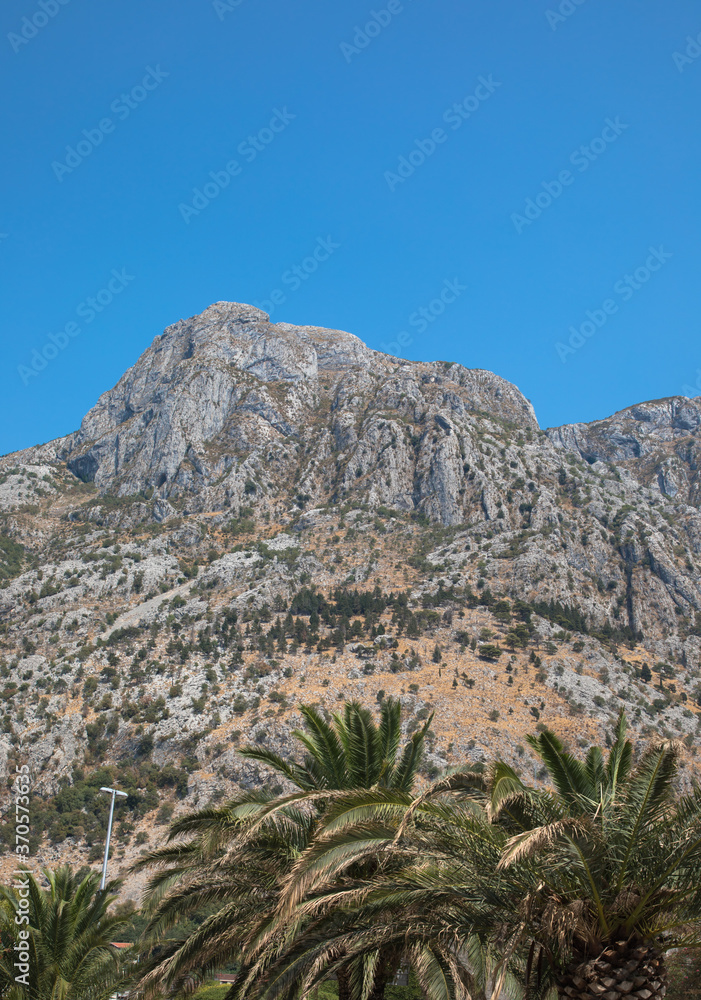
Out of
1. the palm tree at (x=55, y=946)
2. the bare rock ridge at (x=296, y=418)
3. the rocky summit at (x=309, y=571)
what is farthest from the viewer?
the bare rock ridge at (x=296, y=418)

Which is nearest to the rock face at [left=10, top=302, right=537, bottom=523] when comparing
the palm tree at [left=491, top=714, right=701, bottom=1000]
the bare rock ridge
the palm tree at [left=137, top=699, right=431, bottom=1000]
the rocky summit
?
the bare rock ridge

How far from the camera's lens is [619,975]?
10289 millimetres

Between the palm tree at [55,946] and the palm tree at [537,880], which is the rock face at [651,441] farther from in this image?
the palm tree at [537,880]

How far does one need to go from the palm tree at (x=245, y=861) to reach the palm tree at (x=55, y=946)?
2.75 m

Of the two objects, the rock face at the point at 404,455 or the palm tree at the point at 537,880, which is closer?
the palm tree at the point at 537,880

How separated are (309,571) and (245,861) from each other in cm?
8878

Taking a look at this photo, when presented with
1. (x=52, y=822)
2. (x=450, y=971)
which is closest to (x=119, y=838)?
(x=52, y=822)

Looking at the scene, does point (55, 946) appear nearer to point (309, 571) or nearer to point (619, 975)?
point (619, 975)

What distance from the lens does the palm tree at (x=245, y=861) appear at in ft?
44.7

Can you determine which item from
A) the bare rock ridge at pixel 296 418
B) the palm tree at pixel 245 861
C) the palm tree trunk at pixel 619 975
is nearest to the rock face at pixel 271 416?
the bare rock ridge at pixel 296 418

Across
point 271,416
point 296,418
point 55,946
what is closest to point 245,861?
point 55,946

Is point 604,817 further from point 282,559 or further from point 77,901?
point 282,559

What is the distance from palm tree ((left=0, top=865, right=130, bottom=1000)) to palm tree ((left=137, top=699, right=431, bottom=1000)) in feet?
9.04

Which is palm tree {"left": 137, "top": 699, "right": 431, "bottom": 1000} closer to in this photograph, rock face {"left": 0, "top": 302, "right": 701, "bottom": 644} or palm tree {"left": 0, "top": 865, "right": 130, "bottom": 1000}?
palm tree {"left": 0, "top": 865, "right": 130, "bottom": 1000}
